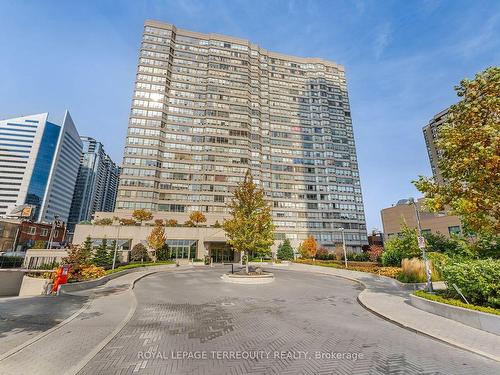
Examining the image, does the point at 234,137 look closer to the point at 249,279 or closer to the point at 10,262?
the point at 10,262

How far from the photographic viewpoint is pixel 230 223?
2539 cm

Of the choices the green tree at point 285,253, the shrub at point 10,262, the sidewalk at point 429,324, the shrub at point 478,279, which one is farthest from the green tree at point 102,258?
the shrub at point 478,279

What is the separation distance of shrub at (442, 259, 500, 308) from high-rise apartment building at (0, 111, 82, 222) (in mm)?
186788

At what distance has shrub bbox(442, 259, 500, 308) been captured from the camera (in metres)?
9.33

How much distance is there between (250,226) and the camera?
25094mm

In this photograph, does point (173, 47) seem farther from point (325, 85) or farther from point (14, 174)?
point (14, 174)

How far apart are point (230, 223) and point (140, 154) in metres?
52.4

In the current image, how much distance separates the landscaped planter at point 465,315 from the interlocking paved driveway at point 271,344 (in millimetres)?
2458

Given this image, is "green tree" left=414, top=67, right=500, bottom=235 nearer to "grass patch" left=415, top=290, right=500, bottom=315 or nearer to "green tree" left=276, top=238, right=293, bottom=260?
"grass patch" left=415, top=290, right=500, bottom=315

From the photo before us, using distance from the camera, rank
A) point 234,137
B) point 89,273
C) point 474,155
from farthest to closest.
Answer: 1. point 234,137
2. point 89,273
3. point 474,155

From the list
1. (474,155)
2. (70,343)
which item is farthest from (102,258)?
(474,155)

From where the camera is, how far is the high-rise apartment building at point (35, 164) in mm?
143000

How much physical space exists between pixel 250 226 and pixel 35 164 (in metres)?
183

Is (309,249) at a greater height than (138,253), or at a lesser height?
greater
